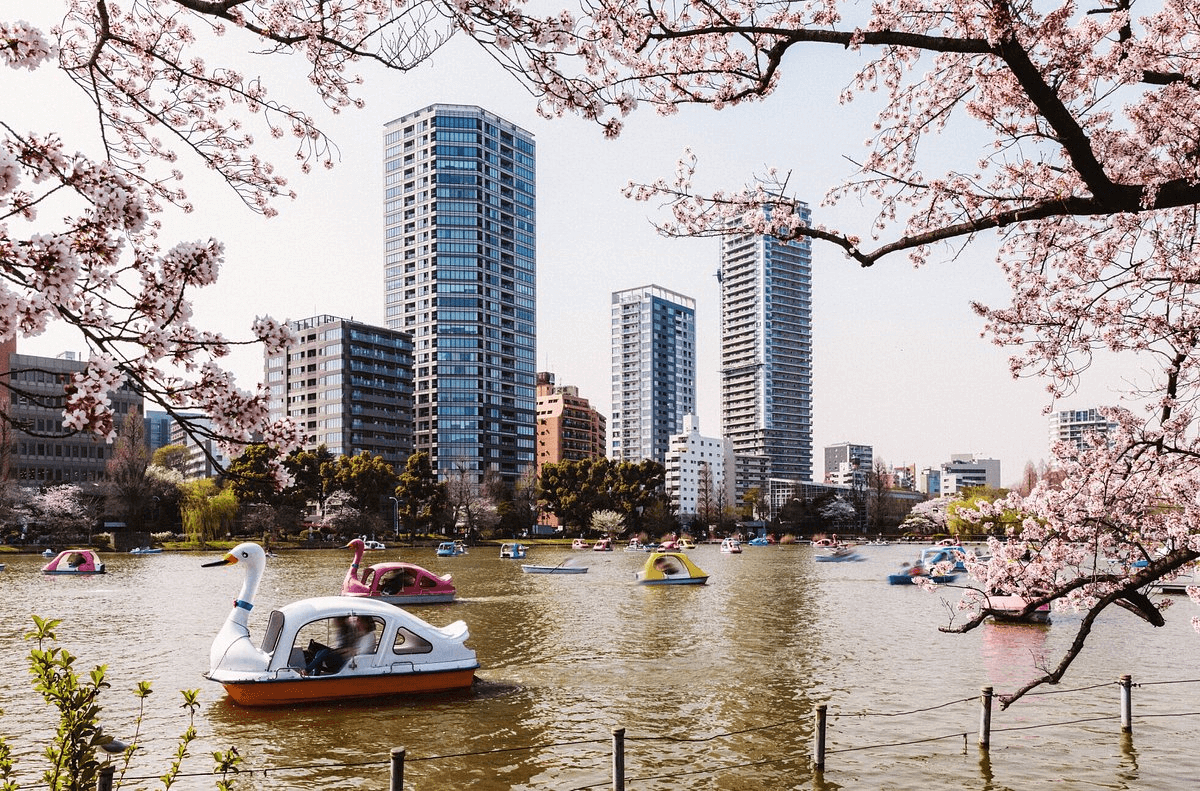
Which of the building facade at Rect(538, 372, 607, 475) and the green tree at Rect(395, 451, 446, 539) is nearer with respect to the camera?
the green tree at Rect(395, 451, 446, 539)

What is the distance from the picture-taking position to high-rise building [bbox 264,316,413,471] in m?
141

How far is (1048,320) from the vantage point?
33.1 feet

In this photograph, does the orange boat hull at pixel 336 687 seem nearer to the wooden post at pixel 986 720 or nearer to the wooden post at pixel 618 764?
the wooden post at pixel 618 764

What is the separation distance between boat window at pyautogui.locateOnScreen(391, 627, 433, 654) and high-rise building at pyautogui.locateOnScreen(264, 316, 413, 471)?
126 metres

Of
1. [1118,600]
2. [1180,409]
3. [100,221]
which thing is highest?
[100,221]

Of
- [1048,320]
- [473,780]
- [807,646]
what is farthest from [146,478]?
[1048,320]

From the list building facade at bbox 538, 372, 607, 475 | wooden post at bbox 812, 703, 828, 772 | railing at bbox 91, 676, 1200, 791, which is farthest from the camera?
building facade at bbox 538, 372, 607, 475

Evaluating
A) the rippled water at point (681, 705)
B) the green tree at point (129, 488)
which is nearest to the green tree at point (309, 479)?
the green tree at point (129, 488)

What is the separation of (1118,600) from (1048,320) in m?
3.35

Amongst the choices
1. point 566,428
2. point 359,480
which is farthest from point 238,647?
point 566,428

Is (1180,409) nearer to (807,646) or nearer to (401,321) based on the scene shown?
(807,646)

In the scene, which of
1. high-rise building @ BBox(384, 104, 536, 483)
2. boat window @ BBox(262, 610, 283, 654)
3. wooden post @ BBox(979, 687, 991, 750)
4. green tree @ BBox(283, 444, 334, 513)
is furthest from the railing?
high-rise building @ BBox(384, 104, 536, 483)

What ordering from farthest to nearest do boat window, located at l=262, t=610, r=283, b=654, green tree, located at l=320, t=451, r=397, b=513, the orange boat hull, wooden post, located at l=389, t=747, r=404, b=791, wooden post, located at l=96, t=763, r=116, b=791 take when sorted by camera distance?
green tree, located at l=320, t=451, r=397, b=513, boat window, located at l=262, t=610, r=283, b=654, the orange boat hull, wooden post, located at l=389, t=747, r=404, b=791, wooden post, located at l=96, t=763, r=116, b=791

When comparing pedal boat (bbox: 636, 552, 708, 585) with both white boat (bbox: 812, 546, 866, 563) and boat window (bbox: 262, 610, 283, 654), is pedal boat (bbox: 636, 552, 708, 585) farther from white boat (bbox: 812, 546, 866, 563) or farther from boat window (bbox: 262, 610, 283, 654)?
white boat (bbox: 812, 546, 866, 563)
